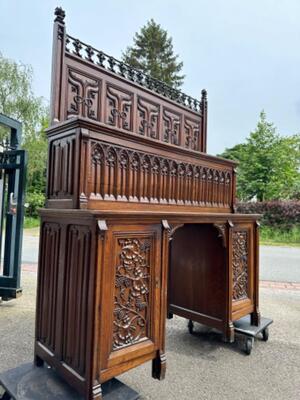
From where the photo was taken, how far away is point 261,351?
2.30 m

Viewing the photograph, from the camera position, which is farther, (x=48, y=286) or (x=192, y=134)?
(x=192, y=134)

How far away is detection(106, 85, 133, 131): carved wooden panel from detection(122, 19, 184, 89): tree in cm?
1560

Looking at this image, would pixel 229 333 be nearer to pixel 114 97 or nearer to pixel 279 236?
pixel 114 97

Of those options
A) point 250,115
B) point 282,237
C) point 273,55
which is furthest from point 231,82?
point 250,115

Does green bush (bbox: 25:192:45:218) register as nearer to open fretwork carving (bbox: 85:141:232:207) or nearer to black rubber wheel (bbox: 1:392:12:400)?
open fretwork carving (bbox: 85:141:232:207)

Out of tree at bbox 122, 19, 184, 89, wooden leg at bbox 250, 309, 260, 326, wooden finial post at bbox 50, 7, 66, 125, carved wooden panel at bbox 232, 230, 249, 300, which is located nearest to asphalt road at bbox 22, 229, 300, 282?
wooden leg at bbox 250, 309, 260, 326

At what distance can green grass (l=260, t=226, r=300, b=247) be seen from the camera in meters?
8.50

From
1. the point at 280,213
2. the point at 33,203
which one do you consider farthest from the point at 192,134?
the point at 33,203

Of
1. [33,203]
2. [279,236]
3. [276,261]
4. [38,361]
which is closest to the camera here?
[38,361]

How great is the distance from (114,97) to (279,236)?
8.48 m

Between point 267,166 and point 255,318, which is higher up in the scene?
→ point 267,166

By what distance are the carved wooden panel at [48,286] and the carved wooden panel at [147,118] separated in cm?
99

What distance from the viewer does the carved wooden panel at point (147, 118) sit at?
85.8 inches

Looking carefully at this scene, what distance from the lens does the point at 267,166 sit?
42.3 feet
